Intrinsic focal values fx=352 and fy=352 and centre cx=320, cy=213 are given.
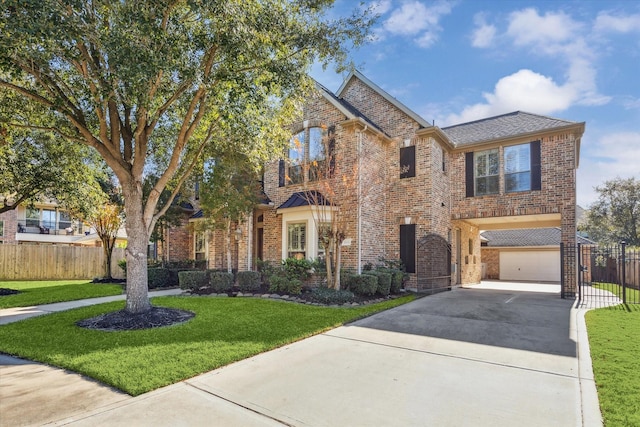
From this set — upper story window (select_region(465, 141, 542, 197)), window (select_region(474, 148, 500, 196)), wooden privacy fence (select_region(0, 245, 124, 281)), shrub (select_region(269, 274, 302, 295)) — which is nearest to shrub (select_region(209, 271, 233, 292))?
shrub (select_region(269, 274, 302, 295))

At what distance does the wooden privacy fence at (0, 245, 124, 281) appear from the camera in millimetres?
19266

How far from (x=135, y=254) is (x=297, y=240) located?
6530 millimetres

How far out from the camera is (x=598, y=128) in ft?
46.5

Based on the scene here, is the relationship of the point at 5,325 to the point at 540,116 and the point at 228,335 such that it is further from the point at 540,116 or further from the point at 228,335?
the point at 540,116

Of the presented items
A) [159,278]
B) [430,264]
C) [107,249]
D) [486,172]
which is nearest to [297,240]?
[430,264]

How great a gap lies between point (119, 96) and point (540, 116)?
1522 centimetres

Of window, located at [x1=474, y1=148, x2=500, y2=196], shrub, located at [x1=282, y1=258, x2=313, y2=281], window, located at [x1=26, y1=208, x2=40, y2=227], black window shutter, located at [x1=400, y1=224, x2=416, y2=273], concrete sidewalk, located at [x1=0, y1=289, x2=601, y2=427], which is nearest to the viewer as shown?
concrete sidewalk, located at [x1=0, y1=289, x2=601, y2=427]

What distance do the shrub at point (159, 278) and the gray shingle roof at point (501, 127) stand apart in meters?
14.0

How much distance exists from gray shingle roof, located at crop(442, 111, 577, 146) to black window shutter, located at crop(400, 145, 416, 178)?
218cm

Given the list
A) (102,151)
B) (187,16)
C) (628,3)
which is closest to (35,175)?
(102,151)

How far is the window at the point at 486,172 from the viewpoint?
1448cm

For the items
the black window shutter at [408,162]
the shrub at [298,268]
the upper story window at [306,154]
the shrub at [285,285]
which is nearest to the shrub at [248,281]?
the shrub at [285,285]

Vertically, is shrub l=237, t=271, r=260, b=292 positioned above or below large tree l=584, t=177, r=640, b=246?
below

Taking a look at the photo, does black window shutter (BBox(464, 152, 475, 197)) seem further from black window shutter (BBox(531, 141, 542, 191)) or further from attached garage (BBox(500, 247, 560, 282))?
attached garage (BBox(500, 247, 560, 282))
